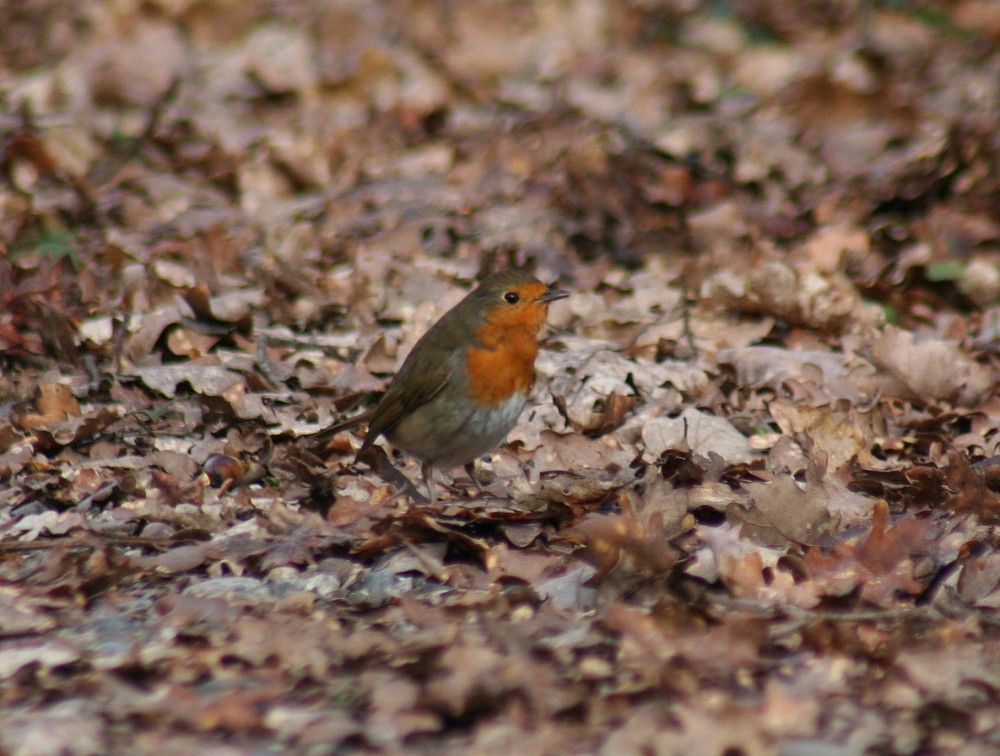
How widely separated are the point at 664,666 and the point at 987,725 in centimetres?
74

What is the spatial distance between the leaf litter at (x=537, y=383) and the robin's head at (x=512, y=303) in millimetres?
489

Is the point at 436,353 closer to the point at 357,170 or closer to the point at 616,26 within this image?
the point at 357,170

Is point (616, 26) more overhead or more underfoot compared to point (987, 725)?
more overhead

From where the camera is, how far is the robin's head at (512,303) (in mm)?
5234

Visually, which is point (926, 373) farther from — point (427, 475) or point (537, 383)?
point (427, 475)

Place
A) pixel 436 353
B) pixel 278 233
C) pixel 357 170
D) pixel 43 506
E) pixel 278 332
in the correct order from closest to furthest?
pixel 43 506
pixel 436 353
pixel 278 332
pixel 278 233
pixel 357 170

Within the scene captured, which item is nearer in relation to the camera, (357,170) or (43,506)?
(43,506)

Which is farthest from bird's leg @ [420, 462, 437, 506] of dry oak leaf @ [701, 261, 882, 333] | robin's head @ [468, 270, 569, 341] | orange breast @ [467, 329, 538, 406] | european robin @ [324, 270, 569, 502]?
dry oak leaf @ [701, 261, 882, 333]

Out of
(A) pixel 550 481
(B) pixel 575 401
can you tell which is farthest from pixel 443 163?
(A) pixel 550 481

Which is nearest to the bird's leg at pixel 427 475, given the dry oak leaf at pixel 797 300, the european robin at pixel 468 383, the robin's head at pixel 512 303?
the european robin at pixel 468 383

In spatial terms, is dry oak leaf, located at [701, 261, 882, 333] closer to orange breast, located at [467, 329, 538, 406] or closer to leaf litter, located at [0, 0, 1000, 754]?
leaf litter, located at [0, 0, 1000, 754]

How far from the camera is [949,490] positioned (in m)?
4.22

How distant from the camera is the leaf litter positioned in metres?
2.98

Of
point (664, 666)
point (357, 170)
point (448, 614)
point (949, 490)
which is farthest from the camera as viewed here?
point (357, 170)
